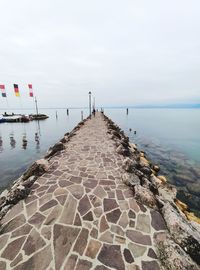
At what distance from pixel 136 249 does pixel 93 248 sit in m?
0.87

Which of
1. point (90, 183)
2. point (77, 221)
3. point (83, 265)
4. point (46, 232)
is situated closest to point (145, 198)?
point (90, 183)

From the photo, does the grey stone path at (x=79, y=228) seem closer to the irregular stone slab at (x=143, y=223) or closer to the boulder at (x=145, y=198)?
the irregular stone slab at (x=143, y=223)

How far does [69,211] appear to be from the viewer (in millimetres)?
4004

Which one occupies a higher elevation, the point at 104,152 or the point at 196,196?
the point at 104,152

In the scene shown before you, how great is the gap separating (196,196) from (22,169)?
41.8 ft

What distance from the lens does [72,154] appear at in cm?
866

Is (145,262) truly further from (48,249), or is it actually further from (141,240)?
(48,249)

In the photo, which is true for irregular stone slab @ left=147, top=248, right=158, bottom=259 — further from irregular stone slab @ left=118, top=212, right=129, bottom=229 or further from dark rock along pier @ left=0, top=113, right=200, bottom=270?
irregular stone slab @ left=118, top=212, right=129, bottom=229

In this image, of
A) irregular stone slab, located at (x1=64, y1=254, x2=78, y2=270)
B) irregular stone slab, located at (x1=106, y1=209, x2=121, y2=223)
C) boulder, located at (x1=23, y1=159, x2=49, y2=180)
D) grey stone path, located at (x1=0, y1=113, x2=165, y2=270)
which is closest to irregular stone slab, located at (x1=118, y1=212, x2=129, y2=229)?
grey stone path, located at (x1=0, y1=113, x2=165, y2=270)

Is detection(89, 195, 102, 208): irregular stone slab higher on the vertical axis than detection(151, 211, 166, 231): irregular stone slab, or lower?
higher

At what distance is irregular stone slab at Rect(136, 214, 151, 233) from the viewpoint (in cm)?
359

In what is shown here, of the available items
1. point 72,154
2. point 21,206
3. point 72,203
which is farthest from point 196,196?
point 21,206

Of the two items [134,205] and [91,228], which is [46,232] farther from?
[134,205]

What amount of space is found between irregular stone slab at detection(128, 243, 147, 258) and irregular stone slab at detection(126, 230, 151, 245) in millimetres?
106
